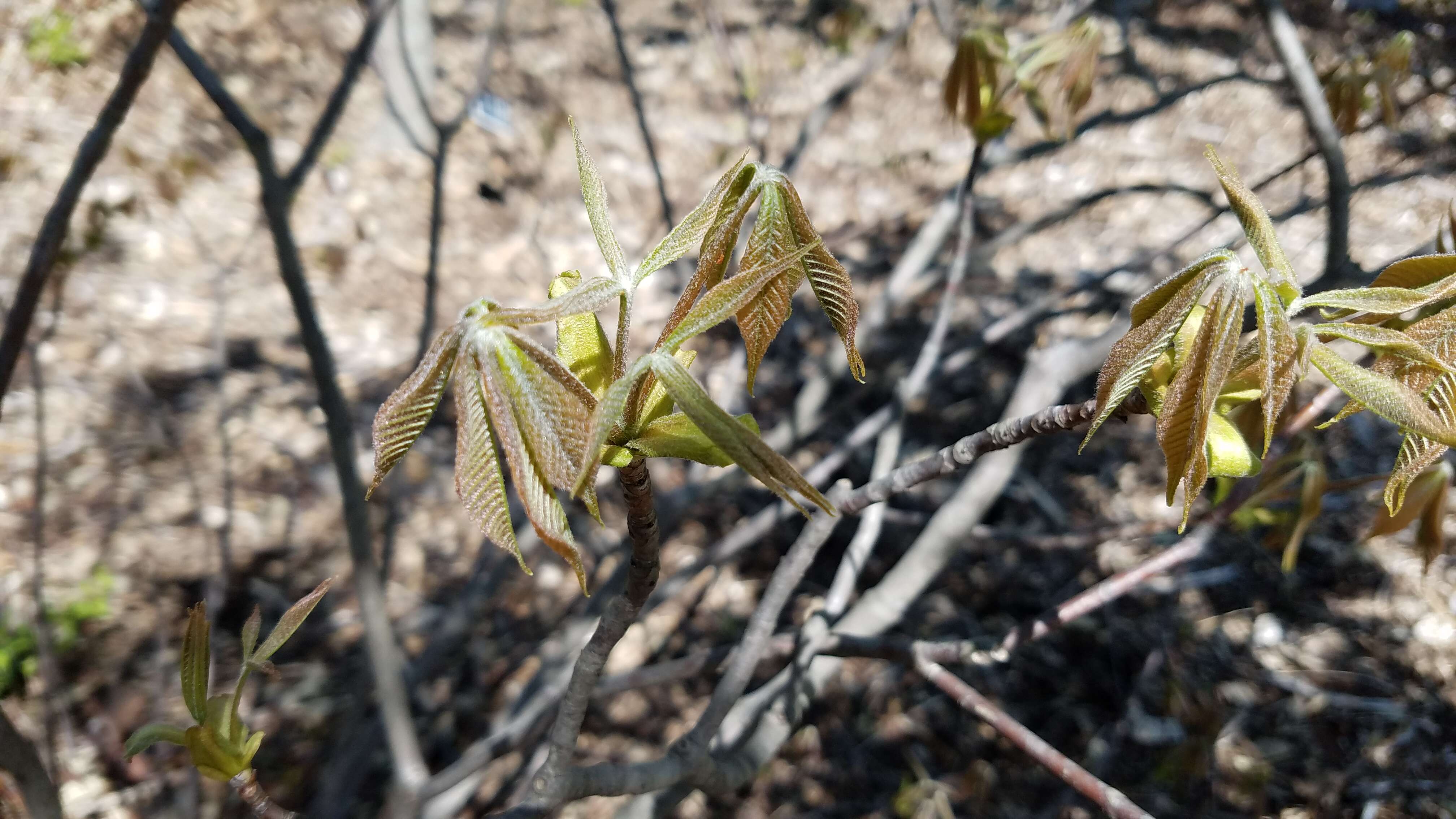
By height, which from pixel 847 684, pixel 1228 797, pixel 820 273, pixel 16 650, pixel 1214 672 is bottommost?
pixel 1228 797

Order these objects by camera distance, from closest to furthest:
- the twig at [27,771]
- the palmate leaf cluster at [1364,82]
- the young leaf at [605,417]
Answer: the young leaf at [605,417] < the twig at [27,771] < the palmate leaf cluster at [1364,82]

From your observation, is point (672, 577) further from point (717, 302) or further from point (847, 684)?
point (717, 302)

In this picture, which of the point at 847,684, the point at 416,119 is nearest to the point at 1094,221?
the point at 847,684

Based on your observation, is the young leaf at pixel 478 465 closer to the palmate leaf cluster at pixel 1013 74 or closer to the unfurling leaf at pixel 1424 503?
the palmate leaf cluster at pixel 1013 74

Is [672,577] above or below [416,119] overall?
below

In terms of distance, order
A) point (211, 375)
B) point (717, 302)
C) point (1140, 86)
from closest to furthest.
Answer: point (717, 302) → point (211, 375) → point (1140, 86)

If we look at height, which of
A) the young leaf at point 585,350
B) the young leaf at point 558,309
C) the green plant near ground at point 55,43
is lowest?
the young leaf at point 585,350

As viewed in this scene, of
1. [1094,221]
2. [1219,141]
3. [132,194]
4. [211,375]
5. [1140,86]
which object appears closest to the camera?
[211,375]

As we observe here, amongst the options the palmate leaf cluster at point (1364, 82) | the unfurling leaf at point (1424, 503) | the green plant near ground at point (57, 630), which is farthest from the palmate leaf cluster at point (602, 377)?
the green plant near ground at point (57, 630)

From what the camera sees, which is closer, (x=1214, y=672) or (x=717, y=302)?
(x=717, y=302)
